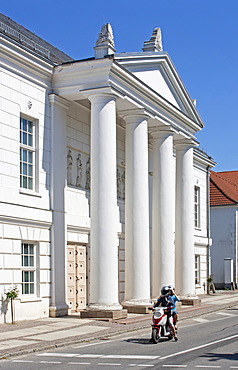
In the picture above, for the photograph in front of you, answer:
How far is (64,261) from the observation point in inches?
890

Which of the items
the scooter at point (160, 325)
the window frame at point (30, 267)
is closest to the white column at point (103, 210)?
the window frame at point (30, 267)

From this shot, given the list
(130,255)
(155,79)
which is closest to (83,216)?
(130,255)

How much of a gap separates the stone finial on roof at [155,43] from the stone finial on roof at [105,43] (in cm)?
531

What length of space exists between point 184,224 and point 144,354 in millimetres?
16137

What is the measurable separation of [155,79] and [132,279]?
8345mm

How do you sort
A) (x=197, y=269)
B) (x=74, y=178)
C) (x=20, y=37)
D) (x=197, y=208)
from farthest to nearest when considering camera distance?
(x=197, y=208)
(x=197, y=269)
(x=74, y=178)
(x=20, y=37)

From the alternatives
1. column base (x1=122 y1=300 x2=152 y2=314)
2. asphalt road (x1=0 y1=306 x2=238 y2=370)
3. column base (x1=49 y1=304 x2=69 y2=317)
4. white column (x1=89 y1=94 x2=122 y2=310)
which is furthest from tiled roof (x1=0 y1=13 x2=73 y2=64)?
asphalt road (x1=0 y1=306 x2=238 y2=370)

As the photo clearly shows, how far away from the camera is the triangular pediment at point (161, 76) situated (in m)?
24.6

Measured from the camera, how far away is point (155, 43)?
27.8 m

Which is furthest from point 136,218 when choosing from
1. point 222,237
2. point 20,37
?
point 222,237

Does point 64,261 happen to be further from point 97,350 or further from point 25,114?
point 97,350

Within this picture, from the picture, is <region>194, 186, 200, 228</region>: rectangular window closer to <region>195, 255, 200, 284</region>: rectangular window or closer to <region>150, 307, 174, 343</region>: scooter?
<region>195, 255, 200, 284</region>: rectangular window

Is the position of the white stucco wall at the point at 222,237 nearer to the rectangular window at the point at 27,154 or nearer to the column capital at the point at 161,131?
the column capital at the point at 161,131

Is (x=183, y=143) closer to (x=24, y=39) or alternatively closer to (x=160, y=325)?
(x=24, y=39)
